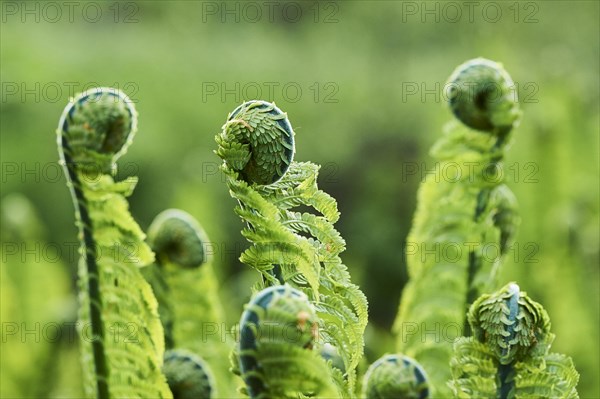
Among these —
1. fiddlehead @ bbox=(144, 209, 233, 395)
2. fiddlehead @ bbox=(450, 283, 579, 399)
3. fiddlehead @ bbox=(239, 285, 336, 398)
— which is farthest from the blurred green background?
fiddlehead @ bbox=(239, 285, 336, 398)

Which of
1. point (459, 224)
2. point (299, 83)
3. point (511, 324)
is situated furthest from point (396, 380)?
point (299, 83)

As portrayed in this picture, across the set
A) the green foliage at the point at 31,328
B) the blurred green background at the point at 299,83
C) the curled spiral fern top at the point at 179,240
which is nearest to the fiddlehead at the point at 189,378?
the curled spiral fern top at the point at 179,240

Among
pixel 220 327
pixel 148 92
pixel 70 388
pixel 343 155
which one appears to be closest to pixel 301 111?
pixel 343 155

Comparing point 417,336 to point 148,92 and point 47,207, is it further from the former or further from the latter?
point 148,92

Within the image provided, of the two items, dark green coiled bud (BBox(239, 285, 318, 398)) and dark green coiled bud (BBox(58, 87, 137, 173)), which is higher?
dark green coiled bud (BBox(58, 87, 137, 173))

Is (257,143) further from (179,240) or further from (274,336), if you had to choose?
(179,240)

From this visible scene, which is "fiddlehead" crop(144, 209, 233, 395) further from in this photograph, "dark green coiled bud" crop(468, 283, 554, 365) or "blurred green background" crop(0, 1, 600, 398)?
"blurred green background" crop(0, 1, 600, 398)
